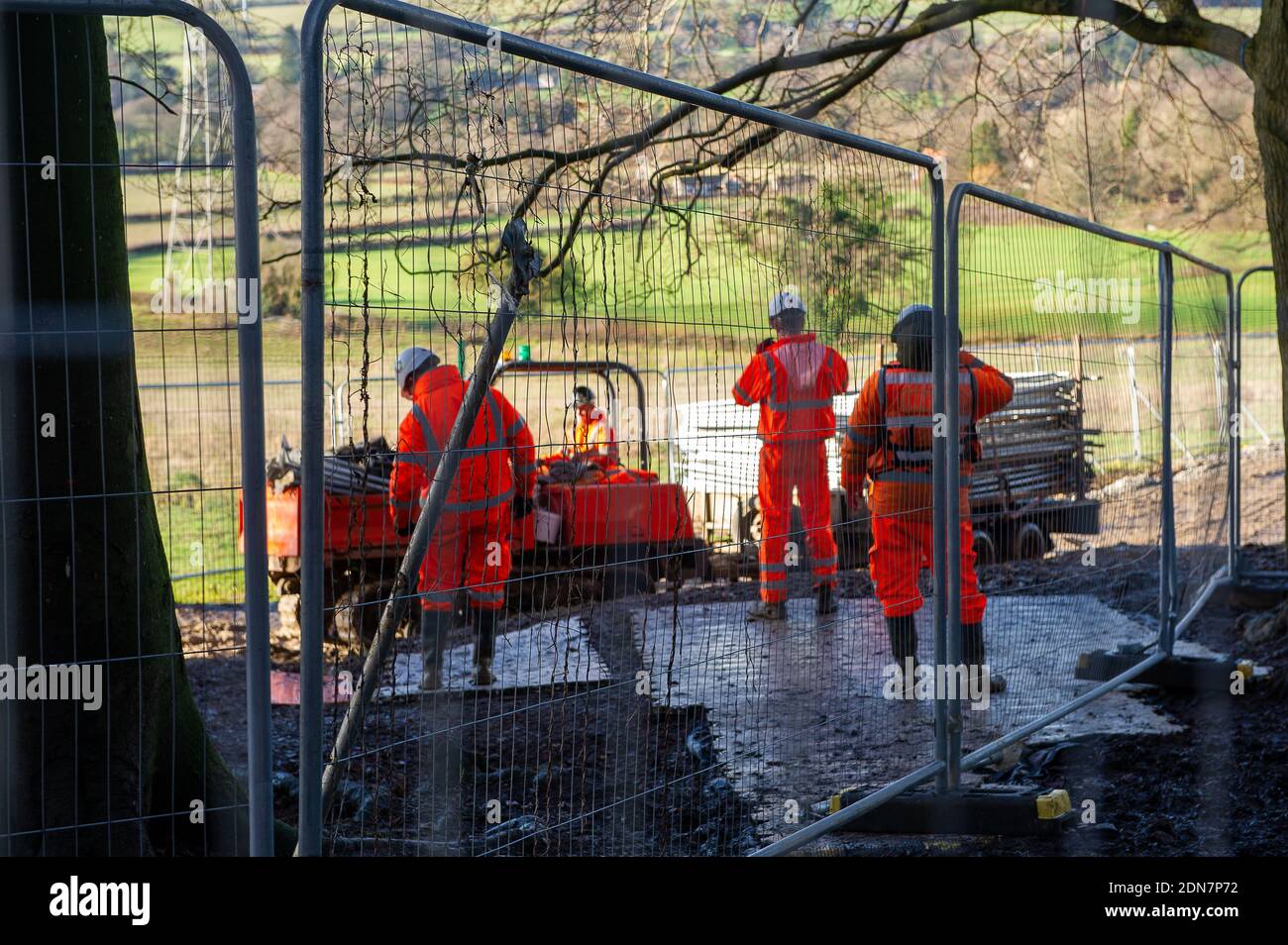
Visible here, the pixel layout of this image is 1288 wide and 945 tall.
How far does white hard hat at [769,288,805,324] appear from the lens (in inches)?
161

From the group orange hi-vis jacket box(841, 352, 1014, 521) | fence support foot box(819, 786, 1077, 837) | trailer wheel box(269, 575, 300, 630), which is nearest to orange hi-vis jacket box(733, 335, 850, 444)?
orange hi-vis jacket box(841, 352, 1014, 521)

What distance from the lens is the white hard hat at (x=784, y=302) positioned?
4.08 meters

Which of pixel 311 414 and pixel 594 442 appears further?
pixel 594 442

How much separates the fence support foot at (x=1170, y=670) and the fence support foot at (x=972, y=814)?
1.87 meters

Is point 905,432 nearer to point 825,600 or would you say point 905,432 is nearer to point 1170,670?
point 825,600

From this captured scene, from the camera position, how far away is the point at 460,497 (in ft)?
12.4

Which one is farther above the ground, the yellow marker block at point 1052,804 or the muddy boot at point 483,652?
the muddy boot at point 483,652

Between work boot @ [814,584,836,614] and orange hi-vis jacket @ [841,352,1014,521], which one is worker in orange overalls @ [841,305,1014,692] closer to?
orange hi-vis jacket @ [841,352,1014,521]

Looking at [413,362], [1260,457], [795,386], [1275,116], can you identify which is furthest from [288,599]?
[1260,457]

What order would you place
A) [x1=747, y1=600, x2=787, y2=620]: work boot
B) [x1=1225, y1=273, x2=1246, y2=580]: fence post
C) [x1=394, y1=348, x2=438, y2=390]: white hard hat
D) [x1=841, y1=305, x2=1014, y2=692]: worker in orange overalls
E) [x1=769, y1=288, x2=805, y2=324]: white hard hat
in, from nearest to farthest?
[x1=769, y1=288, x2=805, y2=324]: white hard hat
[x1=747, y1=600, x2=787, y2=620]: work boot
[x1=841, y1=305, x2=1014, y2=692]: worker in orange overalls
[x1=394, y1=348, x2=438, y2=390]: white hard hat
[x1=1225, y1=273, x2=1246, y2=580]: fence post

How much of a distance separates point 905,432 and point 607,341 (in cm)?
246

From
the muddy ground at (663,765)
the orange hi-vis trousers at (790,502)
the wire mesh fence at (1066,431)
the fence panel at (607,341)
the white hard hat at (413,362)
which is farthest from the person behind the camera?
the white hard hat at (413,362)
